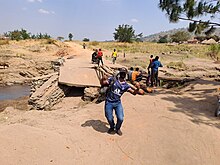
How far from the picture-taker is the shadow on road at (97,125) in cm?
684

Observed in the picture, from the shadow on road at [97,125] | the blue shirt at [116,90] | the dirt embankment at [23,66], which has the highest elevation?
the blue shirt at [116,90]

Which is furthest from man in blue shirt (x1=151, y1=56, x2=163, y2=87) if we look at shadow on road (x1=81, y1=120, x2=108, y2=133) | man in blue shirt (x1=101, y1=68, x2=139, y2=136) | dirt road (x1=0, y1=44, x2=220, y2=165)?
man in blue shirt (x1=101, y1=68, x2=139, y2=136)

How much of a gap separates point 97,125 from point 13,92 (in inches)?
586

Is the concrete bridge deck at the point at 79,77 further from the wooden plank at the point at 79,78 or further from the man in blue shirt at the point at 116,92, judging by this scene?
the man in blue shirt at the point at 116,92

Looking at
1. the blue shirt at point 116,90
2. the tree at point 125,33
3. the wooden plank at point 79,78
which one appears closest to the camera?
the blue shirt at point 116,90

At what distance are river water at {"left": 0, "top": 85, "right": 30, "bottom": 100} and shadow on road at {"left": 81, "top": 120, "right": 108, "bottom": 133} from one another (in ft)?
39.8

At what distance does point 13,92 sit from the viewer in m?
20.2

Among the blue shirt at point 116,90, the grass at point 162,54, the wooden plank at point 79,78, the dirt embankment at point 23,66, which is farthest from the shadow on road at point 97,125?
the dirt embankment at point 23,66

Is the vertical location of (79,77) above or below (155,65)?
below

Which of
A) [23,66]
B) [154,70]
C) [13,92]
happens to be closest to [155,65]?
[154,70]

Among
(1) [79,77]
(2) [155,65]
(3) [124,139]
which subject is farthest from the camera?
(1) [79,77]

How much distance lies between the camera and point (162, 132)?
22.0 feet

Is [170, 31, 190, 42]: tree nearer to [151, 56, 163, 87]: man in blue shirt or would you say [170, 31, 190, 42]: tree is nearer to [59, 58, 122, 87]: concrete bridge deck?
[59, 58, 122, 87]: concrete bridge deck

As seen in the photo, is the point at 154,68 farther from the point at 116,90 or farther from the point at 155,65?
the point at 116,90
